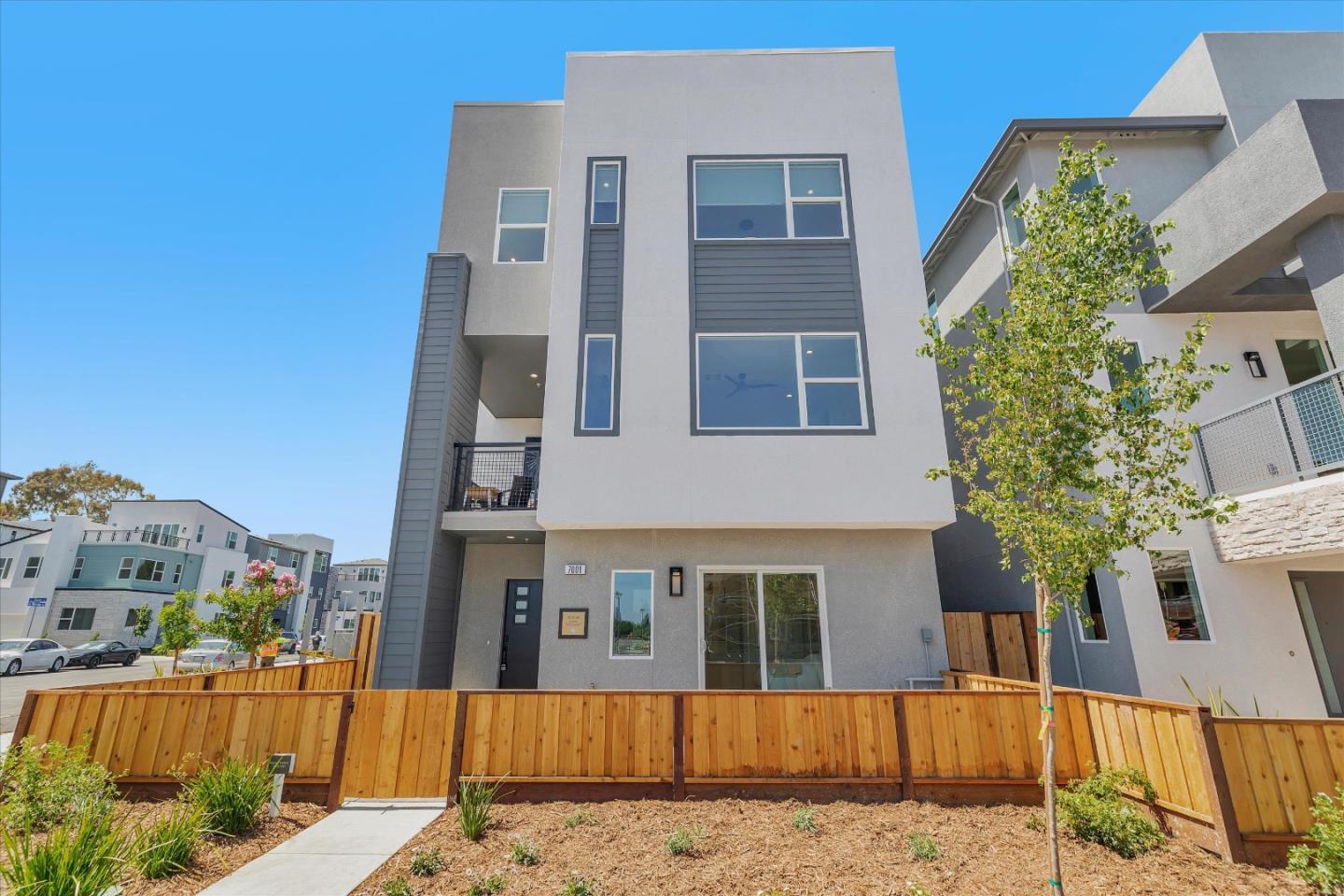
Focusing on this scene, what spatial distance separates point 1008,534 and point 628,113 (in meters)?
9.54

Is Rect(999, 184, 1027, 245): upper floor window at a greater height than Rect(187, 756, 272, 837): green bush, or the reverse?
Rect(999, 184, 1027, 245): upper floor window

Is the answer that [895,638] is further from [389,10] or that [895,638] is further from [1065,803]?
[389,10]

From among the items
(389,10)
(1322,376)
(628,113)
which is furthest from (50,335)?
(1322,376)

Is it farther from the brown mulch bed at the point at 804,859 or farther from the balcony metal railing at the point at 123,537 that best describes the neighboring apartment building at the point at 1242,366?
the balcony metal railing at the point at 123,537

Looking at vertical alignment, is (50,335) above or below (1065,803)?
above

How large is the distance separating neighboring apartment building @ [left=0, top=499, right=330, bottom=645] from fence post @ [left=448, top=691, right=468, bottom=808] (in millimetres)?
37969

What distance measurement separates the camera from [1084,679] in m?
8.92

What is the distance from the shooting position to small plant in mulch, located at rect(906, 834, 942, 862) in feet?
14.8

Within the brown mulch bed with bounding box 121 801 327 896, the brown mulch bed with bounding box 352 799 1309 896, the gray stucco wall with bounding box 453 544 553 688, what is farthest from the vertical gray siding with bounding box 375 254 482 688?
the brown mulch bed with bounding box 352 799 1309 896

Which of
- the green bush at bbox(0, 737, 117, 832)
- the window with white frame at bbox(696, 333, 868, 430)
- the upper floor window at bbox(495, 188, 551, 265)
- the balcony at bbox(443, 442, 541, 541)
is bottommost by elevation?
the green bush at bbox(0, 737, 117, 832)

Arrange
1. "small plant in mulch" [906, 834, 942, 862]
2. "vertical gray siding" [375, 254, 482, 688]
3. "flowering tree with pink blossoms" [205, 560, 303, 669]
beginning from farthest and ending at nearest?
"flowering tree with pink blossoms" [205, 560, 303, 669] → "vertical gray siding" [375, 254, 482, 688] → "small plant in mulch" [906, 834, 942, 862]

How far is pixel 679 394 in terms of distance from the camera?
8922 mm

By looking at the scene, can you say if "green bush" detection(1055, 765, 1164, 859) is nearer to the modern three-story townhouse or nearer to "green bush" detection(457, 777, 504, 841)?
the modern three-story townhouse

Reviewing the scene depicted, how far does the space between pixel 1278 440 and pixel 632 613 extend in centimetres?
914
